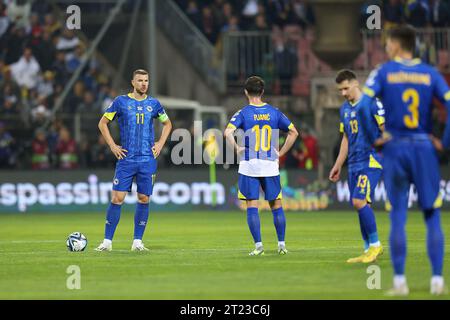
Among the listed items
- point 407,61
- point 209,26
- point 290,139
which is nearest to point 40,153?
point 209,26

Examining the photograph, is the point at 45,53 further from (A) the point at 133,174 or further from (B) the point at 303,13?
(A) the point at 133,174

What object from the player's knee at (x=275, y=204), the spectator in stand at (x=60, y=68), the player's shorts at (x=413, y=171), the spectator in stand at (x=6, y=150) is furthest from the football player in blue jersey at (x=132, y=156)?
the spectator in stand at (x=60, y=68)

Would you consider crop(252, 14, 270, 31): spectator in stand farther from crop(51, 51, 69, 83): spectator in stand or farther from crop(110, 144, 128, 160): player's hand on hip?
crop(110, 144, 128, 160): player's hand on hip

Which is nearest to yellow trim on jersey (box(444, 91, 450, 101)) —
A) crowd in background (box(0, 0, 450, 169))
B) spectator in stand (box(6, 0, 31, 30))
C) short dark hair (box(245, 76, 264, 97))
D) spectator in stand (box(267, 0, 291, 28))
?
short dark hair (box(245, 76, 264, 97))

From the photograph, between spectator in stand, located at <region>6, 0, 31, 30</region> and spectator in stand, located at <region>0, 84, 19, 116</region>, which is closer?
spectator in stand, located at <region>0, 84, 19, 116</region>

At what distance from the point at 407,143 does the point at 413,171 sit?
0.26m

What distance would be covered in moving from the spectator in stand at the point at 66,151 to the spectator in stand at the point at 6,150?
1.22 metres

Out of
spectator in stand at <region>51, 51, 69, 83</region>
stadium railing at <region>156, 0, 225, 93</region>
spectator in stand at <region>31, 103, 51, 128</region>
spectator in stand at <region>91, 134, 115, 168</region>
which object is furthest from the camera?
stadium railing at <region>156, 0, 225, 93</region>

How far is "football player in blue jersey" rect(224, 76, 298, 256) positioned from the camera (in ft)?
47.6

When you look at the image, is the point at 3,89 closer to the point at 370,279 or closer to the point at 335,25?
the point at 335,25

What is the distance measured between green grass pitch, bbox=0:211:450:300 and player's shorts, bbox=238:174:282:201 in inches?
31.2

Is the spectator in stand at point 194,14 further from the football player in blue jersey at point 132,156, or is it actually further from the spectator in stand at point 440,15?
the football player in blue jersey at point 132,156

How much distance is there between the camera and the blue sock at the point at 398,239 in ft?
33.0

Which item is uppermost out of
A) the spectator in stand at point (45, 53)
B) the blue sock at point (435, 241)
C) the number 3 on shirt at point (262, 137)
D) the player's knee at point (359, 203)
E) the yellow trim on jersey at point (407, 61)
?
the spectator in stand at point (45, 53)
